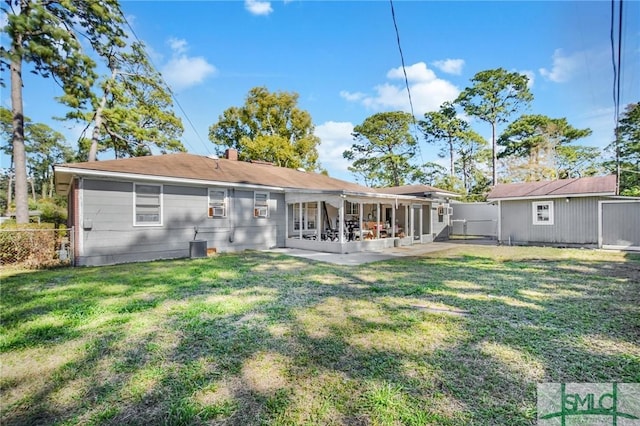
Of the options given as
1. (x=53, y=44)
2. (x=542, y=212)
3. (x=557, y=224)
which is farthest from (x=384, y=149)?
(x=53, y=44)

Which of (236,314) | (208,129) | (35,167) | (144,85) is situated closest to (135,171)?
(236,314)

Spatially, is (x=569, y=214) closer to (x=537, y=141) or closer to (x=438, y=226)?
(x=438, y=226)

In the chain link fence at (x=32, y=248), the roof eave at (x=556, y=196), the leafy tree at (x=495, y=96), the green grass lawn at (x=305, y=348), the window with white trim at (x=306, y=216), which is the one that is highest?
the leafy tree at (x=495, y=96)

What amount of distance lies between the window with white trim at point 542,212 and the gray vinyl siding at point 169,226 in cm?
1113

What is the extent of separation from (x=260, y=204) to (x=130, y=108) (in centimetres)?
1344

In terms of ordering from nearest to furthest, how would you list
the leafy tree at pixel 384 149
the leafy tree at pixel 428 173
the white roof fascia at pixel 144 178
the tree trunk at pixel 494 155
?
the white roof fascia at pixel 144 178 < the tree trunk at pixel 494 155 < the leafy tree at pixel 384 149 < the leafy tree at pixel 428 173

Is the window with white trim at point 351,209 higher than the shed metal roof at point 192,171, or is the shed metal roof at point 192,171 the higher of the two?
the shed metal roof at point 192,171

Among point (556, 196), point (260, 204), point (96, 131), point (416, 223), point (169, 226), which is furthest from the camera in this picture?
point (96, 131)

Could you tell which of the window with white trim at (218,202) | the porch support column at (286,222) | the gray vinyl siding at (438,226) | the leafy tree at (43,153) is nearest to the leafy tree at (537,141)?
the gray vinyl siding at (438,226)

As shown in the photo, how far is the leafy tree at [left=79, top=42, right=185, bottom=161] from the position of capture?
17844 mm

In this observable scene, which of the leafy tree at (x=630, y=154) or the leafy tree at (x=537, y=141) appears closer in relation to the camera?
the leafy tree at (x=630, y=154)

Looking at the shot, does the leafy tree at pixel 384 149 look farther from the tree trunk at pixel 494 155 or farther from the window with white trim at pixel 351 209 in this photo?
the window with white trim at pixel 351 209

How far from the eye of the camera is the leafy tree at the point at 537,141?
24.5m

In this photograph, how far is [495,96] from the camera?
83.6 ft
